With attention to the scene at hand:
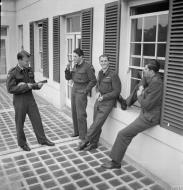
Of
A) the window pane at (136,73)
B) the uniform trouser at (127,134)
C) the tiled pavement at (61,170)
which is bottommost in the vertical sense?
the tiled pavement at (61,170)

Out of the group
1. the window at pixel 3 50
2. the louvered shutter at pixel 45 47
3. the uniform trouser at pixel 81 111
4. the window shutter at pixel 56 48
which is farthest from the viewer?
the window at pixel 3 50

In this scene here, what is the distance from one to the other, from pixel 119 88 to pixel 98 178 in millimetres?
1605

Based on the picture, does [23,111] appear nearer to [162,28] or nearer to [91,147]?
[91,147]

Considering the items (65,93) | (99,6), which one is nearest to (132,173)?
(99,6)

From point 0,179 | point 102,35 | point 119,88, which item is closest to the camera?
point 0,179

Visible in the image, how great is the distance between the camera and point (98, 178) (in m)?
4.06

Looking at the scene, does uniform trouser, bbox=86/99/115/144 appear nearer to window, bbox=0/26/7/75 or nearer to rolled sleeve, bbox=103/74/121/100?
rolled sleeve, bbox=103/74/121/100

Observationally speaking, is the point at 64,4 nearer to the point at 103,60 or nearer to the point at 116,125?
the point at 103,60

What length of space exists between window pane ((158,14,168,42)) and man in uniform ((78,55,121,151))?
1019 mm

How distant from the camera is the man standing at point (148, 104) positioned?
12.3 feet

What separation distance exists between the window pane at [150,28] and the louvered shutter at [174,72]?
646 mm

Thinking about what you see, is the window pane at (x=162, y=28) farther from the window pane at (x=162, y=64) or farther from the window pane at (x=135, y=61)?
the window pane at (x=135, y=61)

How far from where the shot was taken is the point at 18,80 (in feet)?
15.5

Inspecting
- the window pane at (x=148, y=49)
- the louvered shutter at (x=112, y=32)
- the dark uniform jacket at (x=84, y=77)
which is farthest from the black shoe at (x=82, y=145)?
the window pane at (x=148, y=49)
